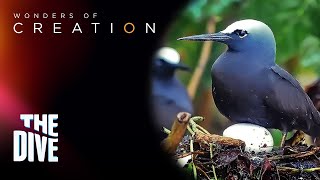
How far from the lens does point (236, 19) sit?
2.15m

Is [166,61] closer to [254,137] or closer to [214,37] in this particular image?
[214,37]

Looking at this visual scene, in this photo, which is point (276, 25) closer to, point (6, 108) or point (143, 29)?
point (143, 29)

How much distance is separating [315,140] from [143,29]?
577mm

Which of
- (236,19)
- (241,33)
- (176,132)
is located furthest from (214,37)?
(176,132)

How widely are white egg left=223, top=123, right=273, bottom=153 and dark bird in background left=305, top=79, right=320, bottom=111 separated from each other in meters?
0.21

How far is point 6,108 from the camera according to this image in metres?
2.06

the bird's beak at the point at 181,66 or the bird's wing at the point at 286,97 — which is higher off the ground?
the bird's beak at the point at 181,66

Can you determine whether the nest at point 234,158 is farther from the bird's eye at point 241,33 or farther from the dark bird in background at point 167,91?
the bird's eye at point 241,33

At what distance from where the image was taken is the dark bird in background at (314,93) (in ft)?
6.86

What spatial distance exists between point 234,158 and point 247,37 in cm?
33

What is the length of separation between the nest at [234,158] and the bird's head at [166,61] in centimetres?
20

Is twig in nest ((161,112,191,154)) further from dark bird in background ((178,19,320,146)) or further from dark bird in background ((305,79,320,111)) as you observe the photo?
dark bird in background ((305,79,320,111))

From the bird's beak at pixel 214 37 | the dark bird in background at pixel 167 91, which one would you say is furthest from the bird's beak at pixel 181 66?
the bird's beak at pixel 214 37

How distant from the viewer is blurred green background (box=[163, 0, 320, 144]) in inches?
82.5
